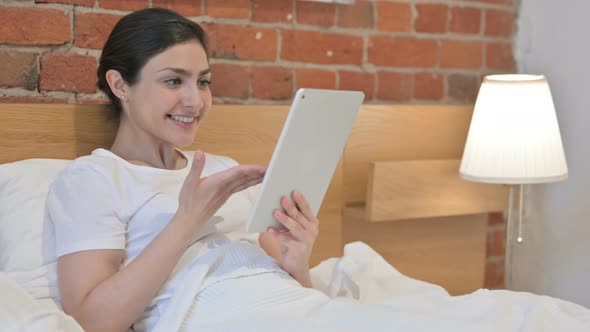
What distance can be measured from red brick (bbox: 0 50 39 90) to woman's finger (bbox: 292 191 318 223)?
0.69m

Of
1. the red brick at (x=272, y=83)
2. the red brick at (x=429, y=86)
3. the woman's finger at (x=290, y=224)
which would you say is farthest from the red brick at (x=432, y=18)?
the woman's finger at (x=290, y=224)

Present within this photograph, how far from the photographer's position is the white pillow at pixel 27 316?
999mm

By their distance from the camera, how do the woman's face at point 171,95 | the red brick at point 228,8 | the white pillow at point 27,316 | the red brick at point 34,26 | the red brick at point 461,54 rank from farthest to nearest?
the red brick at point 461,54 → the red brick at point 228,8 → the red brick at point 34,26 → the woman's face at point 171,95 → the white pillow at point 27,316

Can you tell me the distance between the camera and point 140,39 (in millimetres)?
1457

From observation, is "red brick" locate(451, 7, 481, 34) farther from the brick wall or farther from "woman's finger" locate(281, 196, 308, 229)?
"woman's finger" locate(281, 196, 308, 229)

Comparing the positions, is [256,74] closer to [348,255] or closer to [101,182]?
[348,255]

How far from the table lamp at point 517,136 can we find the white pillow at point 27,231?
1.06 m

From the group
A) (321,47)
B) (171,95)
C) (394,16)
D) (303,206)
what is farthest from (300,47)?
(303,206)

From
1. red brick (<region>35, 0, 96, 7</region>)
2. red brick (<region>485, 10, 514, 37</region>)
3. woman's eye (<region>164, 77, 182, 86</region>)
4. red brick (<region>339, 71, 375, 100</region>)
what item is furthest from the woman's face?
red brick (<region>485, 10, 514, 37</region>)

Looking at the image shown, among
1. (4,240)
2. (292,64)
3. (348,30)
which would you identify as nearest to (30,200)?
(4,240)

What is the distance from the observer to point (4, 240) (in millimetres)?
1403

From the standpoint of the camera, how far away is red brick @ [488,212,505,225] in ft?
8.01

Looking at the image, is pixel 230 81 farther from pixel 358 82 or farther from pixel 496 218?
pixel 496 218

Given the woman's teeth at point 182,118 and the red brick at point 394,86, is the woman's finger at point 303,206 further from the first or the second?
the red brick at point 394,86
